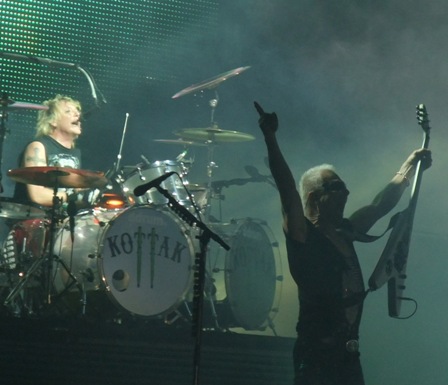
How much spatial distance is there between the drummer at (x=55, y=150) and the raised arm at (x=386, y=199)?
2.87 meters

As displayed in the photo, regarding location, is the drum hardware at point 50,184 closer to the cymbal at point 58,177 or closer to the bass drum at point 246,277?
the cymbal at point 58,177

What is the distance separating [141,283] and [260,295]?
1.33 m

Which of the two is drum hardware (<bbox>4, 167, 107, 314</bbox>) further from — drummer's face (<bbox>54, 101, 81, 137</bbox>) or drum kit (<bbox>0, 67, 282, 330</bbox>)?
drummer's face (<bbox>54, 101, 81, 137</bbox>)

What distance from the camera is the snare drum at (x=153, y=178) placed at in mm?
7457

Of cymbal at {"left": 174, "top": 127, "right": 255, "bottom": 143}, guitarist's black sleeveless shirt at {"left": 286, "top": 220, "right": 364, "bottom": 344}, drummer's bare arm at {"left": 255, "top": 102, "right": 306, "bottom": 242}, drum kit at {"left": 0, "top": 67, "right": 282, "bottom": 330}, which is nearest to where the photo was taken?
drummer's bare arm at {"left": 255, "top": 102, "right": 306, "bottom": 242}

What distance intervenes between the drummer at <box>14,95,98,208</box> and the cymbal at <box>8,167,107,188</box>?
41 centimetres

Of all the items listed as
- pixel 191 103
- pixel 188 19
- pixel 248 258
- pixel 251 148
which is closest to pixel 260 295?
pixel 248 258

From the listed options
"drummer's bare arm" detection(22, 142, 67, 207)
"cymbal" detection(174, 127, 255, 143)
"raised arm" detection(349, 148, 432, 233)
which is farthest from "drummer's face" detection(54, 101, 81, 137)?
"raised arm" detection(349, 148, 432, 233)

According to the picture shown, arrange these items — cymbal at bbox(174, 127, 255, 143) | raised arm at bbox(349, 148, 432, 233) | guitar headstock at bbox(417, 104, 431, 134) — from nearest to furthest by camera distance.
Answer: raised arm at bbox(349, 148, 432, 233) < guitar headstock at bbox(417, 104, 431, 134) < cymbal at bbox(174, 127, 255, 143)

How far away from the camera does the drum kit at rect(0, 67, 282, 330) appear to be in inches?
264

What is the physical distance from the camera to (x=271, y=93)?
9.03 m

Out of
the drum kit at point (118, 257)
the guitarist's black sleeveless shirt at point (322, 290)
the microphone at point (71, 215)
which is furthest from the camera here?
the microphone at point (71, 215)

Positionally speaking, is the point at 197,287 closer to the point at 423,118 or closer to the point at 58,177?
the point at 423,118

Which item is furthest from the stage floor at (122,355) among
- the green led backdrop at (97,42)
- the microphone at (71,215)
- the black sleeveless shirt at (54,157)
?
the green led backdrop at (97,42)
